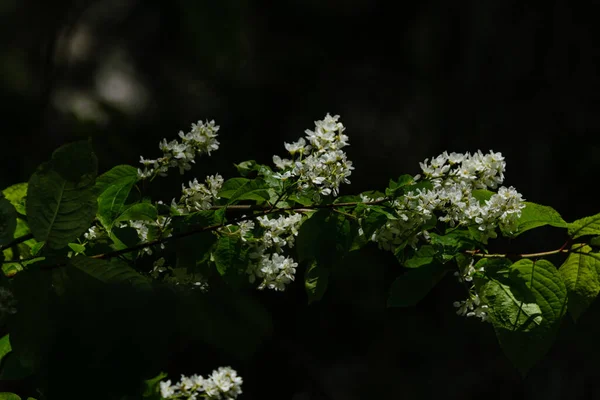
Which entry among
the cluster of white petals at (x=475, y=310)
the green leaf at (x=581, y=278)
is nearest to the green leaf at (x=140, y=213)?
the cluster of white petals at (x=475, y=310)

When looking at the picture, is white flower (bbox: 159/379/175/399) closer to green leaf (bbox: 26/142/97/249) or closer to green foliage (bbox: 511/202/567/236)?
green leaf (bbox: 26/142/97/249)

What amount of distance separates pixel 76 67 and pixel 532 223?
2.76 metres

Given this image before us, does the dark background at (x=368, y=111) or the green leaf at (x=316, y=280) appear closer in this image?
the green leaf at (x=316, y=280)

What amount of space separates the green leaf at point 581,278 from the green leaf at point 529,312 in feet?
0.09

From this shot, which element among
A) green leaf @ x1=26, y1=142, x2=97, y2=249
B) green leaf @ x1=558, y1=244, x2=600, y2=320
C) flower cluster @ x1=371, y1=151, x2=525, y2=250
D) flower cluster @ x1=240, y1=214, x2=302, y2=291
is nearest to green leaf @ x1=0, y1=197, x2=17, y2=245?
green leaf @ x1=26, y1=142, x2=97, y2=249

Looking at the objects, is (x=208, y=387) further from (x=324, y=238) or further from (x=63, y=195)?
(x=63, y=195)

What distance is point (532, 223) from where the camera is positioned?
89 cm

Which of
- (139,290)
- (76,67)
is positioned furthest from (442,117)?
(139,290)

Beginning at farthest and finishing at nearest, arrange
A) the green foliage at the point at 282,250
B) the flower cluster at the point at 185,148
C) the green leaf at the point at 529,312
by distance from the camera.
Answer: the flower cluster at the point at 185,148, the green leaf at the point at 529,312, the green foliage at the point at 282,250

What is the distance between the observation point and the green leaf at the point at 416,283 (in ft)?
2.80

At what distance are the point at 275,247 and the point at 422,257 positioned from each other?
0.19 meters

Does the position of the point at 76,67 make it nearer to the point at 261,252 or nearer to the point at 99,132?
the point at 99,132

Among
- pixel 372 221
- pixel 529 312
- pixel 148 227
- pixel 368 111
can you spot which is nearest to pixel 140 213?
pixel 148 227

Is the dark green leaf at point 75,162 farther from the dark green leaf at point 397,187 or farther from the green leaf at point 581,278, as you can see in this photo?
the green leaf at point 581,278
